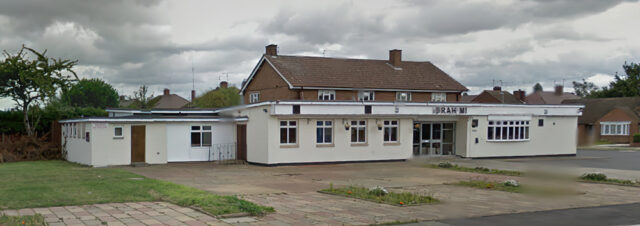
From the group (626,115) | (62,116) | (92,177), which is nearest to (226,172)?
(92,177)

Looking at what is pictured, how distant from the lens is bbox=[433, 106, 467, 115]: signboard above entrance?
92.2 ft

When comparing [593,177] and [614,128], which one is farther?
[614,128]

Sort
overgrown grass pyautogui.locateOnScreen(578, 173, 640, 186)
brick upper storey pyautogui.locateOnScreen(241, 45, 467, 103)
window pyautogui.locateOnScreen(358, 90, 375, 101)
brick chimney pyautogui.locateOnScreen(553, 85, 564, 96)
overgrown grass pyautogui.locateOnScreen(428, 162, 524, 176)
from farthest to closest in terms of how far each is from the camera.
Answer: brick chimney pyautogui.locateOnScreen(553, 85, 564, 96)
window pyautogui.locateOnScreen(358, 90, 375, 101)
brick upper storey pyautogui.locateOnScreen(241, 45, 467, 103)
overgrown grass pyautogui.locateOnScreen(428, 162, 524, 176)
overgrown grass pyautogui.locateOnScreen(578, 173, 640, 186)

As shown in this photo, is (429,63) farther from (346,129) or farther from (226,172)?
(226,172)

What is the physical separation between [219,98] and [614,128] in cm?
4100

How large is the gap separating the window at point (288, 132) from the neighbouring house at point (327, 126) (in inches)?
1.8

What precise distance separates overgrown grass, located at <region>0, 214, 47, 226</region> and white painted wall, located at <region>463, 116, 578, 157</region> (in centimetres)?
2364

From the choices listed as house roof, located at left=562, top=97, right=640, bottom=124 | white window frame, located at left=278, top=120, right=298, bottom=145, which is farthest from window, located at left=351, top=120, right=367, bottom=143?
house roof, located at left=562, top=97, right=640, bottom=124

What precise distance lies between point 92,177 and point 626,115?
52791mm

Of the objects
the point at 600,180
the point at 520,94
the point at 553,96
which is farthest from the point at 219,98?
the point at 553,96

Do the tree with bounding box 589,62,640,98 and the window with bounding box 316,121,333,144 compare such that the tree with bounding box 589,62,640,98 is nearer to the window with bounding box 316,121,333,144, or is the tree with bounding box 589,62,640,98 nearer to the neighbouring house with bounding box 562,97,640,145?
the neighbouring house with bounding box 562,97,640,145

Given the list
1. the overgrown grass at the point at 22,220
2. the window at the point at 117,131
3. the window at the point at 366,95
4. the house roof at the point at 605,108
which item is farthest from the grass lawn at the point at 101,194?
the house roof at the point at 605,108

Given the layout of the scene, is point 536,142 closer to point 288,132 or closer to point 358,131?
point 358,131

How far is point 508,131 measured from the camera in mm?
30344
